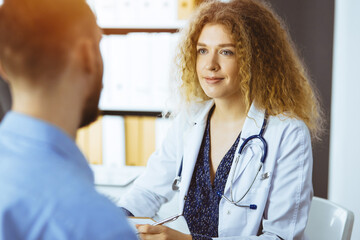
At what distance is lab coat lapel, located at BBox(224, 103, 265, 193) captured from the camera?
4.22 ft

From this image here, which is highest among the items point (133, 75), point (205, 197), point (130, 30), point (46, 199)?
point (130, 30)

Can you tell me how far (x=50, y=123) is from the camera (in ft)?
1.76

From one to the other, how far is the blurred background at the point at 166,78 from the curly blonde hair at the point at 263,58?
76 centimetres

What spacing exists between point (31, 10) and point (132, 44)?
254 centimetres

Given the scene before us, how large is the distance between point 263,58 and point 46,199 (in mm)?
1092

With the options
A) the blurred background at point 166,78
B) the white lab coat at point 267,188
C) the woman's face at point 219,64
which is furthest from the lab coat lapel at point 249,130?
the blurred background at point 166,78

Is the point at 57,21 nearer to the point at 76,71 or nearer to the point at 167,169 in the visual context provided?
the point at 76,71

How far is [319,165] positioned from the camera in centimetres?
254

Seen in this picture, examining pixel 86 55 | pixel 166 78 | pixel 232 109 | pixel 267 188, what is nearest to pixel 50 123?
pixel 86 55

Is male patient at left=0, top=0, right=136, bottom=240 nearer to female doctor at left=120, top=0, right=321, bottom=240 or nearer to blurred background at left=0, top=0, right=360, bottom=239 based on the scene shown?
female doctor at left=120, top=0, right=321, bottom=240

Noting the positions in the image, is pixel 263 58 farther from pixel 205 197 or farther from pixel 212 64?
pixel 205 197

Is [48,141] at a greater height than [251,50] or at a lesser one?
lesser

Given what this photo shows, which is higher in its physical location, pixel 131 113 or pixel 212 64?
pixel 212 64

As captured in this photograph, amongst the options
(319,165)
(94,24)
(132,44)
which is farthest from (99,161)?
(94,24)
